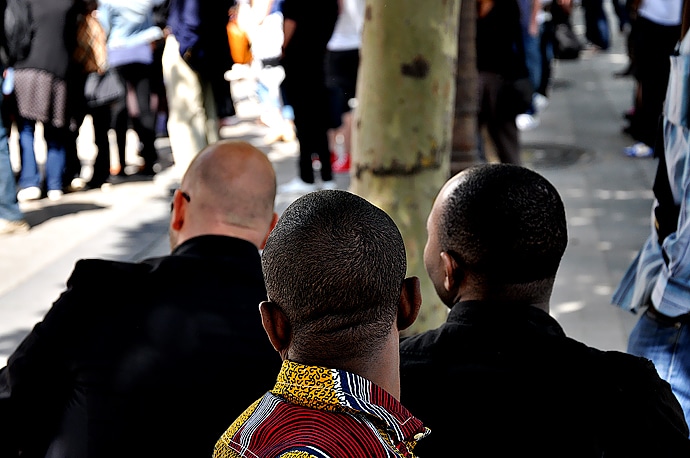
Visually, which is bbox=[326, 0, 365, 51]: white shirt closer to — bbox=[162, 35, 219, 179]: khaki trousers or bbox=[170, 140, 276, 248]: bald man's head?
bbox=[162, 35, 219, 179]: khaki trousers

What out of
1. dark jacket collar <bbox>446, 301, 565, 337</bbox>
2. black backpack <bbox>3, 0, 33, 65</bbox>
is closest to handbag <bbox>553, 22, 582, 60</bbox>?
black backpack <bbox>3, 0, 33, 65</bbox>

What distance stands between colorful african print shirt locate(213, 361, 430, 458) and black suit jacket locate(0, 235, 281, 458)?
3.37 ft

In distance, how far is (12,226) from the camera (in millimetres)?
7332

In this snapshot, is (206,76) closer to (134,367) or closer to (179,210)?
(179,210)

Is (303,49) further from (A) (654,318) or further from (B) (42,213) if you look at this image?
(A) (654,318)

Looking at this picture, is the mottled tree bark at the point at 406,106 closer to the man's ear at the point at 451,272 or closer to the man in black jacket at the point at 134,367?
the man in black jacket at the point at 134,367

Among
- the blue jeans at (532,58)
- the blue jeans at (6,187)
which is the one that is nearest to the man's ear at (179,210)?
the blue jeans at (532,58)

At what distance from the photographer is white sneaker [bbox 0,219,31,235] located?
7312 millimetres

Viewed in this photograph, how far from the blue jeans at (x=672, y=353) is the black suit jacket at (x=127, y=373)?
116 centimetres

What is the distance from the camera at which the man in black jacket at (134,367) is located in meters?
2.46

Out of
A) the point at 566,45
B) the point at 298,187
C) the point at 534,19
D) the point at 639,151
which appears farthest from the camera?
the point at 566,45

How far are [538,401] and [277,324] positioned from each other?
716 mm

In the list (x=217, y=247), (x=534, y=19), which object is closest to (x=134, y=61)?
(x=534, y=19)

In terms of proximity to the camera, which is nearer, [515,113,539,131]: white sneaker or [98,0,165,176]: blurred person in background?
[98,0,165,176]: blurred person in background
